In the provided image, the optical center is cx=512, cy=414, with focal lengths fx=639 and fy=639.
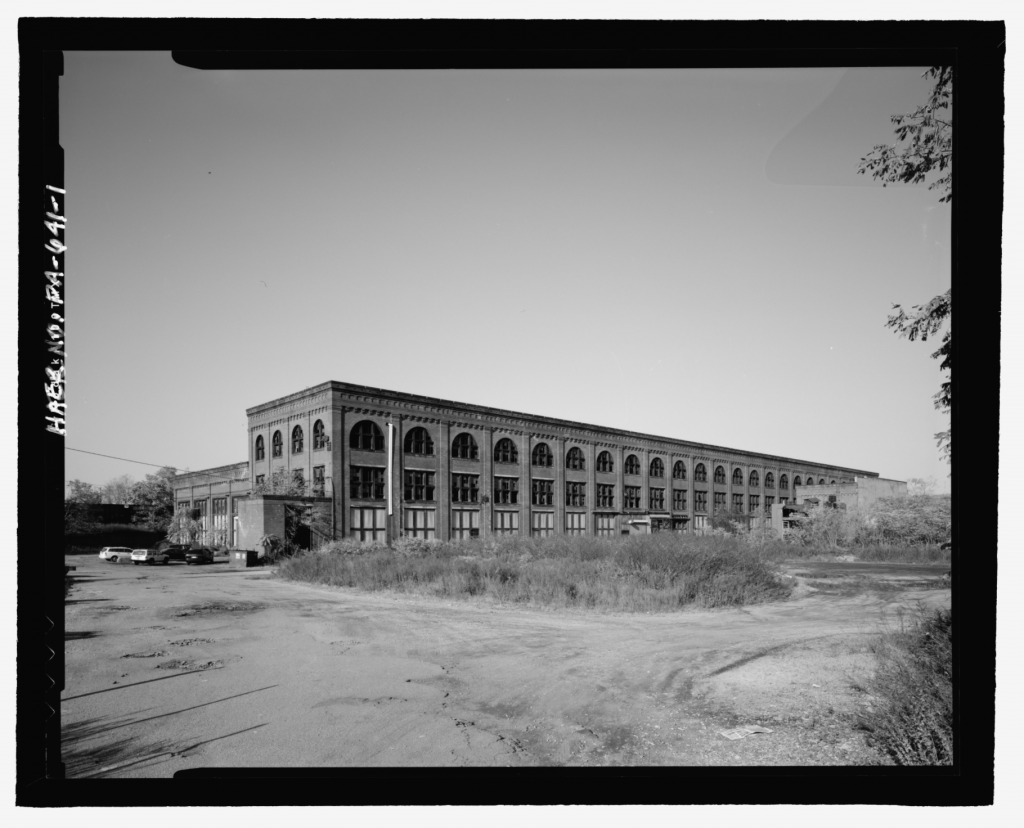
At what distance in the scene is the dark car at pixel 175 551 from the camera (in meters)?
12.7

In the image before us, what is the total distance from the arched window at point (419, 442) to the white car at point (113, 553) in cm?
2200

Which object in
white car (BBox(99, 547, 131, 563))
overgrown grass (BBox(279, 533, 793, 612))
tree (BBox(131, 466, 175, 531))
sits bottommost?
overgrown grass (BBox(279, 533, 793, 612))

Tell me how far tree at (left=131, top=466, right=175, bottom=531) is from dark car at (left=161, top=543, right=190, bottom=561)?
45.5 inches

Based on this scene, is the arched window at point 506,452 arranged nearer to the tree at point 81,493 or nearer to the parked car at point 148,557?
the parked car at point 148,557

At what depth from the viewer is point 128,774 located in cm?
478

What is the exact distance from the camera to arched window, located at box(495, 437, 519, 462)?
113 ft

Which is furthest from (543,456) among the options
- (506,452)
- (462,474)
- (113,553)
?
(113,553)

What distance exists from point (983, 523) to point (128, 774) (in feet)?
21.4

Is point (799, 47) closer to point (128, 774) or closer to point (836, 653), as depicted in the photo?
point (836, 653)

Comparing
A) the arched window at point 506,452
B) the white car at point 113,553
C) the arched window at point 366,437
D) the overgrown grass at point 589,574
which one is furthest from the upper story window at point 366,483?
the white car at point 113,553

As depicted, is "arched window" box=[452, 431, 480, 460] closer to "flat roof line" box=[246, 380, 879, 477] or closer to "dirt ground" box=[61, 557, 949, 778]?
"flat roof line" box=[246, 380, 879, 477]

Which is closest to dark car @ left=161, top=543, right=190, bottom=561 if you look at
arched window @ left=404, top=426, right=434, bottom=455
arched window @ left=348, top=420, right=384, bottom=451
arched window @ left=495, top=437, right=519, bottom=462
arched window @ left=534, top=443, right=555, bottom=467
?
arched window @ left=348, top=420, right=384, bottom=451

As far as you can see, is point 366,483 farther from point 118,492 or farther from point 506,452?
point 118,492

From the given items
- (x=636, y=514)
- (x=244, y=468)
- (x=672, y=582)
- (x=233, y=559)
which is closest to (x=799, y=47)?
(x=672, y=582)
